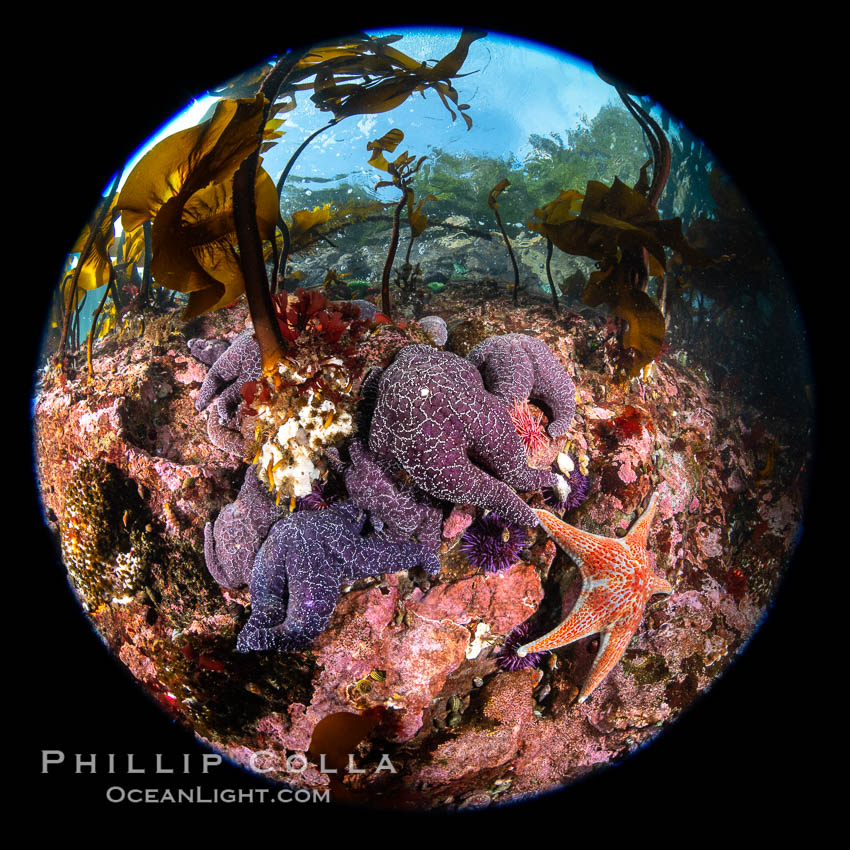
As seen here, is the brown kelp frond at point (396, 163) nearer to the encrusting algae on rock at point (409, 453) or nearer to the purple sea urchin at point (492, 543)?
the encrusting algae on rock at point (409, 453)

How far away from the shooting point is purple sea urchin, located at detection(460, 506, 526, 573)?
234 centimetres

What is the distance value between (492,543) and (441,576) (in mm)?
353

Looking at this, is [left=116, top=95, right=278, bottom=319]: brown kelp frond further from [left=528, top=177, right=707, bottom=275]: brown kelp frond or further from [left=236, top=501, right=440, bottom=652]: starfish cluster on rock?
[left=528, top=177, right=707, bottom=275]: brown kelp frond

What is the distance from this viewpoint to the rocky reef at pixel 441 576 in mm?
2406

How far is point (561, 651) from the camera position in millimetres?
2518

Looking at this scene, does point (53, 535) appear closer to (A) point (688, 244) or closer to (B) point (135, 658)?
(B) point (135, 658)

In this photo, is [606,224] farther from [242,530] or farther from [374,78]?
[242,530]

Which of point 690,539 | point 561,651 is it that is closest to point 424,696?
point 561,651

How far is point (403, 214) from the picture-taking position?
2572 millimetres

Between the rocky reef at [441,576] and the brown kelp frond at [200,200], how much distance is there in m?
0.30

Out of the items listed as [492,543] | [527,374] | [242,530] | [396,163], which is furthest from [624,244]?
[242,530]

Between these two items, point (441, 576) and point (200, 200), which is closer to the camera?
point (200, 200)

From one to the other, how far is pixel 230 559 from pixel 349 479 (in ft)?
2.69

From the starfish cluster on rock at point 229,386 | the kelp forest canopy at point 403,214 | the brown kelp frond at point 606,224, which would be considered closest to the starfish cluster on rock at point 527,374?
the kelp forest canopy at point 403,214
